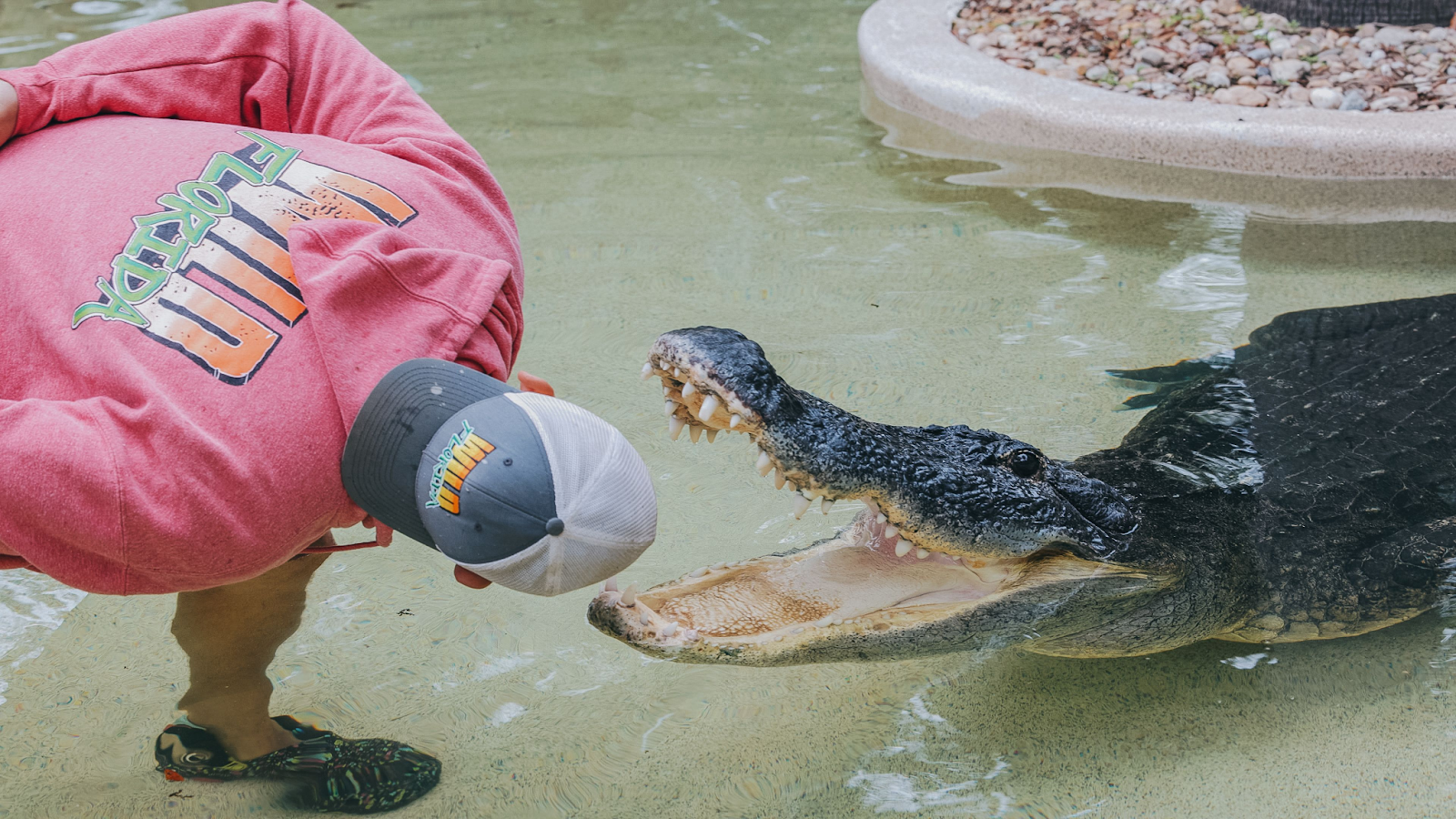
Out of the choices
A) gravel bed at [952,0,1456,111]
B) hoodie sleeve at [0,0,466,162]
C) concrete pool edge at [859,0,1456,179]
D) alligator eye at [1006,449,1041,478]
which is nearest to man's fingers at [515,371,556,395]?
hoodie sleeve at [0,0,466,162]

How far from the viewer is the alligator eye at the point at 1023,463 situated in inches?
76.4

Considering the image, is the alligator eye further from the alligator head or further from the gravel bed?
the gravel bed

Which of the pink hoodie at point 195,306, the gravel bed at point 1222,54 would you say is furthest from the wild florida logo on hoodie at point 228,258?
the gravel bed at point 1222,54

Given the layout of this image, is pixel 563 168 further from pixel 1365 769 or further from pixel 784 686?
pixel 1365 769

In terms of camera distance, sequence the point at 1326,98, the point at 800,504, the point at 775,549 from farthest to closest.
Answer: the point at 1326,98
the point at 775,549
the point at 800,504

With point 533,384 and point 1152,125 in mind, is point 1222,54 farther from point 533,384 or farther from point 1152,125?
point 533,384

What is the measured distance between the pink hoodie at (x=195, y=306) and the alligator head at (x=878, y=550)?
0.40m

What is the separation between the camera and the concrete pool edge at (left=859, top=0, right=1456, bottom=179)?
11.6 ft

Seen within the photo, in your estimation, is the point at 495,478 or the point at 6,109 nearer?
the point at 495,478

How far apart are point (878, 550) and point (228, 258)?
1177 millimetres

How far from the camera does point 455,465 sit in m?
1.27

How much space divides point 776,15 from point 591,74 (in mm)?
1269

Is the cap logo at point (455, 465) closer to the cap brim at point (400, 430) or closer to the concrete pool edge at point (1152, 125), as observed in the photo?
the cap brim at point (400, 430)

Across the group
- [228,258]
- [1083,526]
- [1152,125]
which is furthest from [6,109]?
[1152,125]
